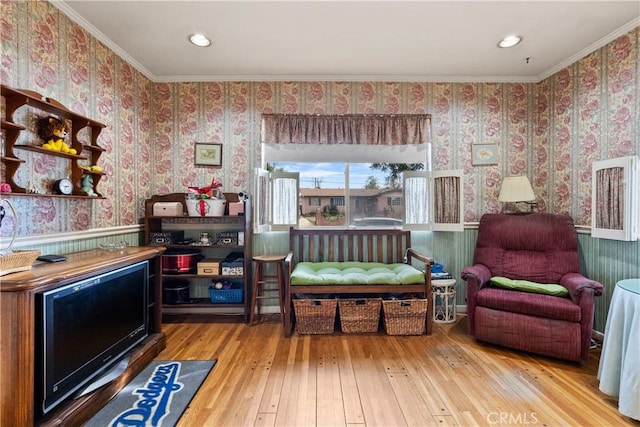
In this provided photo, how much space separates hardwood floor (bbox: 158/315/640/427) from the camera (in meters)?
1.79

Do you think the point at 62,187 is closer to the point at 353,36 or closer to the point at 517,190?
the point at 353,36

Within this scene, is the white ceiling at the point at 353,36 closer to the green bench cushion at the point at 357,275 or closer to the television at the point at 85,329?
the television at the point at 85,329

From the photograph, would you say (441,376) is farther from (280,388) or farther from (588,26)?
(588,26)

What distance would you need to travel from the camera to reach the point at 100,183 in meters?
2.69

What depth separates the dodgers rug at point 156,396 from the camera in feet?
5.77

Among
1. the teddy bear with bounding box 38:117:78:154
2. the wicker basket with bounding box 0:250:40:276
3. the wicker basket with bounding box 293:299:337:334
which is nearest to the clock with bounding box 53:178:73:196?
the teddy bear with bounding box 38:117:78:154

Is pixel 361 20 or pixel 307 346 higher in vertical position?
pixel 361 20

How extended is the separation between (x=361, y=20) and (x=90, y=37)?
222 cm

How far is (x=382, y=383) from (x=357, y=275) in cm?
103

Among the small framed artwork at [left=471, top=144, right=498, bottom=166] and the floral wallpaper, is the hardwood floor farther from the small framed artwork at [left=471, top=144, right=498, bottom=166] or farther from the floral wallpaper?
the small framed artwork at [left=471, top=144, right=498, bottom=166]

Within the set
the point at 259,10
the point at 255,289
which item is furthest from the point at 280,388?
the point at 259,10

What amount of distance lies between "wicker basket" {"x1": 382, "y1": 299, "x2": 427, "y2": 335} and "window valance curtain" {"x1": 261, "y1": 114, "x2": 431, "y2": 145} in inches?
68.0

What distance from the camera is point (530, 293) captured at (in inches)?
102

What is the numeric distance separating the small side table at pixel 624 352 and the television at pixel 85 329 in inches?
119
